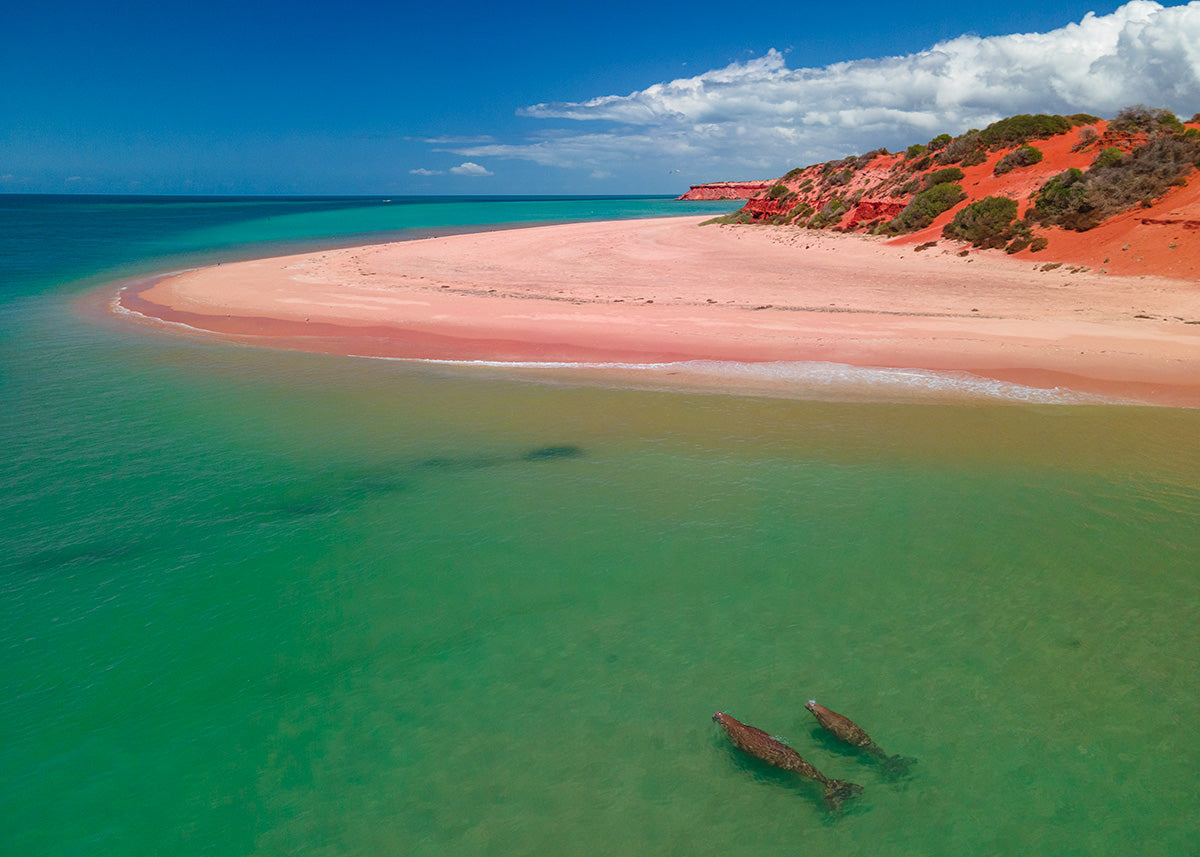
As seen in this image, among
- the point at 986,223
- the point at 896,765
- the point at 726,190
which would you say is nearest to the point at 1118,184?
the point at 986,223

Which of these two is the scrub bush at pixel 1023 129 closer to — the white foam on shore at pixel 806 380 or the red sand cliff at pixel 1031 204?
the red sand cliff at pixel 1031 204

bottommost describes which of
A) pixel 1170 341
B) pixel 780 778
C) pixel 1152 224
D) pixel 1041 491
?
pixel 780 778

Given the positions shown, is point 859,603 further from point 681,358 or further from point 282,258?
point 282,258

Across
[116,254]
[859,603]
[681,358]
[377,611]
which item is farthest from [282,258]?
[859,603]

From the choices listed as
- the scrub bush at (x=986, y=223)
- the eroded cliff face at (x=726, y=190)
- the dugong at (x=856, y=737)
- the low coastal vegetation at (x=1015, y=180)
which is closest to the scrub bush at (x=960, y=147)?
the low coastal vegetation at (x=1015, y=180)

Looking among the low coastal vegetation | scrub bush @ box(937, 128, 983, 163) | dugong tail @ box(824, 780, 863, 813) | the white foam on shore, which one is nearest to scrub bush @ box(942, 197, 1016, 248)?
the low coastal vegetation
